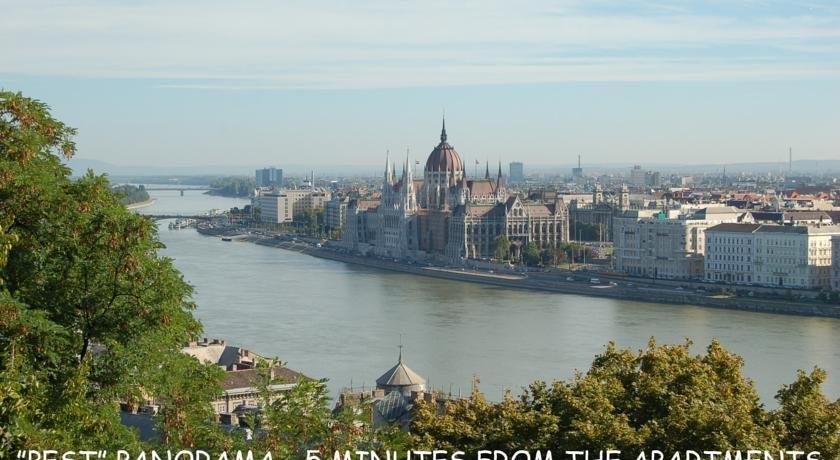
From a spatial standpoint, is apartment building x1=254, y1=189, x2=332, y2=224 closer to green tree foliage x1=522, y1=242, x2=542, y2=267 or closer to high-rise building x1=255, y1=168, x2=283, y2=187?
green tree foliage x1=522, y1=242, x2=542, y2=267

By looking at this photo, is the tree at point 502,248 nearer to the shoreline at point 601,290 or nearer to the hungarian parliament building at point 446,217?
the hungarian parliament building at point 446,217

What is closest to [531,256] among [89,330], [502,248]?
[502,248]

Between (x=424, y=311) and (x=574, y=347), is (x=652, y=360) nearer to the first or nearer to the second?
(x=574, y=347)

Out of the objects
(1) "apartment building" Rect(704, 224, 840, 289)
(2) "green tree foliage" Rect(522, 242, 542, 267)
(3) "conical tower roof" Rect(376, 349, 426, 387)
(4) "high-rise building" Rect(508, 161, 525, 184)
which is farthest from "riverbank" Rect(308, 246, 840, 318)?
(4) "high-rise building" Rect(508, 161, 525, 184)

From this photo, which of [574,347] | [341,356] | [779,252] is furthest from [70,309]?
[779,252]

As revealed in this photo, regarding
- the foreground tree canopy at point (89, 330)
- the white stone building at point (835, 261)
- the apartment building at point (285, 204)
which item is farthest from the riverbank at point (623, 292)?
the apartment building at point (285, 204)

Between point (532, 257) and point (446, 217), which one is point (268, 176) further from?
point (532, 257)
